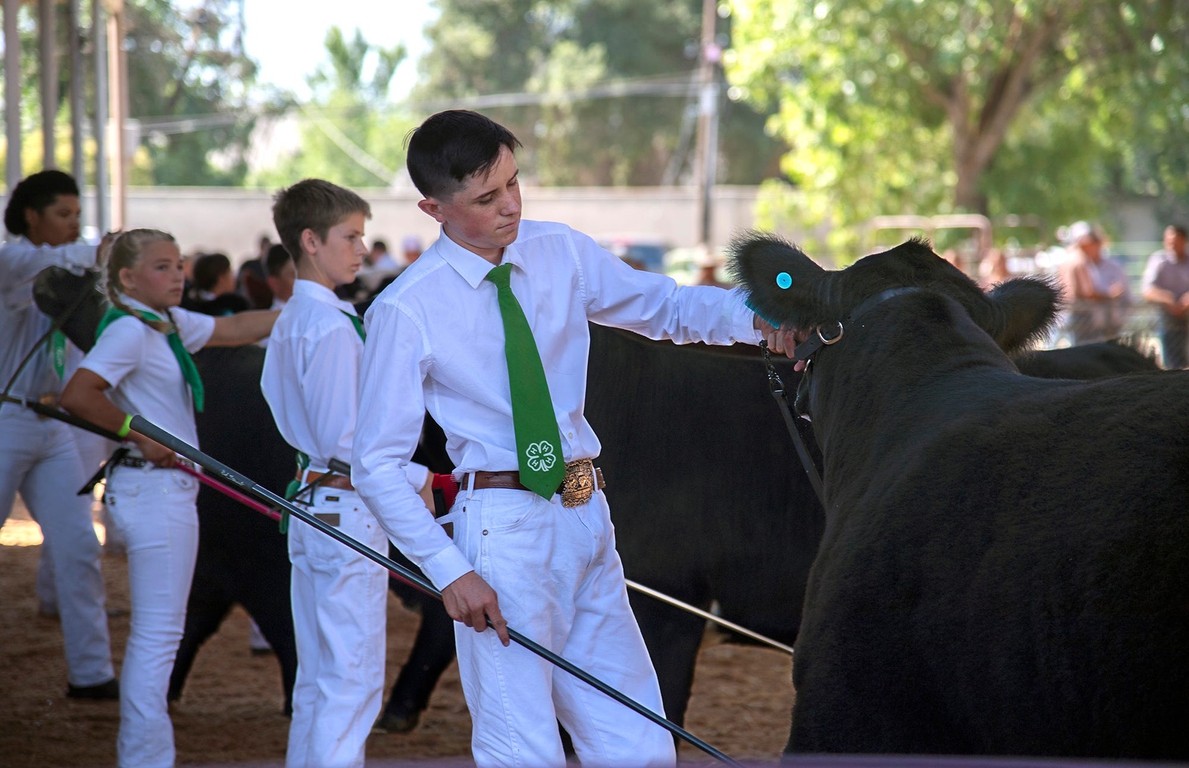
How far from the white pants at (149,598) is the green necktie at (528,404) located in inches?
71.7

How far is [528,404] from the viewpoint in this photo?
2.57 metres

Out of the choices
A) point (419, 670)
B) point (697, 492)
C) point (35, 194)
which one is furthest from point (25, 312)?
point (697, 492)

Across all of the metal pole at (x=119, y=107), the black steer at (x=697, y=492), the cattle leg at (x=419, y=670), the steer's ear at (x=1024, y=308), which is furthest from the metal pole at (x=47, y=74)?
the steer's ear at (x=1024, y=308)

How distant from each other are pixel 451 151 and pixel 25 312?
10.7 ft

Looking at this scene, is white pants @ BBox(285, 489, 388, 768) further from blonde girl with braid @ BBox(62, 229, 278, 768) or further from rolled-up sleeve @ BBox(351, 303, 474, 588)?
rolled-up sleeve @ BBox(351, 303, 474, 588)

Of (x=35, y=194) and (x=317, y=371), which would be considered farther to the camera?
(x=35, y=194)

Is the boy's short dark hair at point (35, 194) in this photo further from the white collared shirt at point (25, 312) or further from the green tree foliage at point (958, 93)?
the green tree foliage at point (958, 93)

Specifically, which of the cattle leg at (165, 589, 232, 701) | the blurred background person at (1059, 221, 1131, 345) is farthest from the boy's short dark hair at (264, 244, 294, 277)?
the blurred background person at (1059, 221, 1131, 345)

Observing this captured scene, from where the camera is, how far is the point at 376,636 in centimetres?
369

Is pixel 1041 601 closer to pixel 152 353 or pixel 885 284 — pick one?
pixel 885 284

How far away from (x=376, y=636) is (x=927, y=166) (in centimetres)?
1607

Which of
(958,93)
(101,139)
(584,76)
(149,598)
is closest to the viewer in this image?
(149,598)

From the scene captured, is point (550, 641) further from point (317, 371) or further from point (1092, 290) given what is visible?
point (1092, 290)

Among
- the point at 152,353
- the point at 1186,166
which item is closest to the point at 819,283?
the point at 152,353
